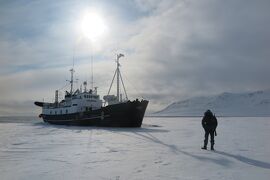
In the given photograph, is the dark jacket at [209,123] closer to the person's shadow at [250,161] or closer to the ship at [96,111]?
the person's shadow at [250,161]

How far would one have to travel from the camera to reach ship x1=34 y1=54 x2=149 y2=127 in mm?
36219

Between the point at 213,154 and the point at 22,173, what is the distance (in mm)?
6878

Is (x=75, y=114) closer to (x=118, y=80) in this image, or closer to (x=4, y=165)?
(x=118, y=80)

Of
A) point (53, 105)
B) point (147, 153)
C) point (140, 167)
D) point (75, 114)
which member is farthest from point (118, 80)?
point (140, 167)

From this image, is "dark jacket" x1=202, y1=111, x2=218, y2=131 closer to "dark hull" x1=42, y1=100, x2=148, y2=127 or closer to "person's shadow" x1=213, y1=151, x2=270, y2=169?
"person's shadow" x1=213, y1=151, x2=270, y2=169

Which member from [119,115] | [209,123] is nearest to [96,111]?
[119,115]

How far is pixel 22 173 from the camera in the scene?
8469 mm

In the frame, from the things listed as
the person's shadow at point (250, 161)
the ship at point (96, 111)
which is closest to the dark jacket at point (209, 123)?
the person's shadow at point (250, 161)

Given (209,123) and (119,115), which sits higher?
(209,123)

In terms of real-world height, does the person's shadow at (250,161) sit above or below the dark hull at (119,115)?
below

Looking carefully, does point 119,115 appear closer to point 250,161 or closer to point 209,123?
point 209,123

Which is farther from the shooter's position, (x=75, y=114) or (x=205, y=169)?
(x=75, y=114)

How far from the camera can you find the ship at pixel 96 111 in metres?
36.2

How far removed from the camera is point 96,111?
1506 inches
